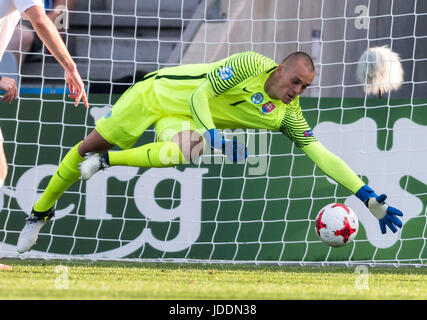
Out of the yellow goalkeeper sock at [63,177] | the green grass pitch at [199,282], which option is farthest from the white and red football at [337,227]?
the yellow goalkeeper sock at [63,177]

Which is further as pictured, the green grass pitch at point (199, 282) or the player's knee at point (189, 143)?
the player's knee at point (189, 143)

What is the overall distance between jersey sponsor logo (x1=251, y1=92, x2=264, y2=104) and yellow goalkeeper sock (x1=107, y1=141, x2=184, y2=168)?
621 millimetres

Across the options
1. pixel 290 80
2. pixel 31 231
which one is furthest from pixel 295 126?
pixel 31 231

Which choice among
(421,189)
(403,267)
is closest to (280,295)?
(403,267)

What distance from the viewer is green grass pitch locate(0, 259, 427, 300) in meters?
3.98

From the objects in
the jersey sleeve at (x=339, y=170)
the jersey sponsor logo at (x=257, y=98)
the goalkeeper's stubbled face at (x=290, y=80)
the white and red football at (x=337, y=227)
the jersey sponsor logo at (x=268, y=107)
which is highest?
the goalkeeper's stubbled face at (x=290, y=80)

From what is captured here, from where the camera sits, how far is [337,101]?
6574 mm

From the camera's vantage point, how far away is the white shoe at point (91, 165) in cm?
490

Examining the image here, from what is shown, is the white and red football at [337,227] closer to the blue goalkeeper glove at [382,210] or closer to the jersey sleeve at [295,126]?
the blue goalkeeper glove at [382,210]

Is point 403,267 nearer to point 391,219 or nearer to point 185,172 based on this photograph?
point 391,219

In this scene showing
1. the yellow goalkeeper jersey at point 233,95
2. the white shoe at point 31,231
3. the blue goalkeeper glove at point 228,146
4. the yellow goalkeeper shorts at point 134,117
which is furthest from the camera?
the white shoe at point 31,231

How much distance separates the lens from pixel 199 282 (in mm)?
4617

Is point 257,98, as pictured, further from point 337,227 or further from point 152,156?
point 337,227
